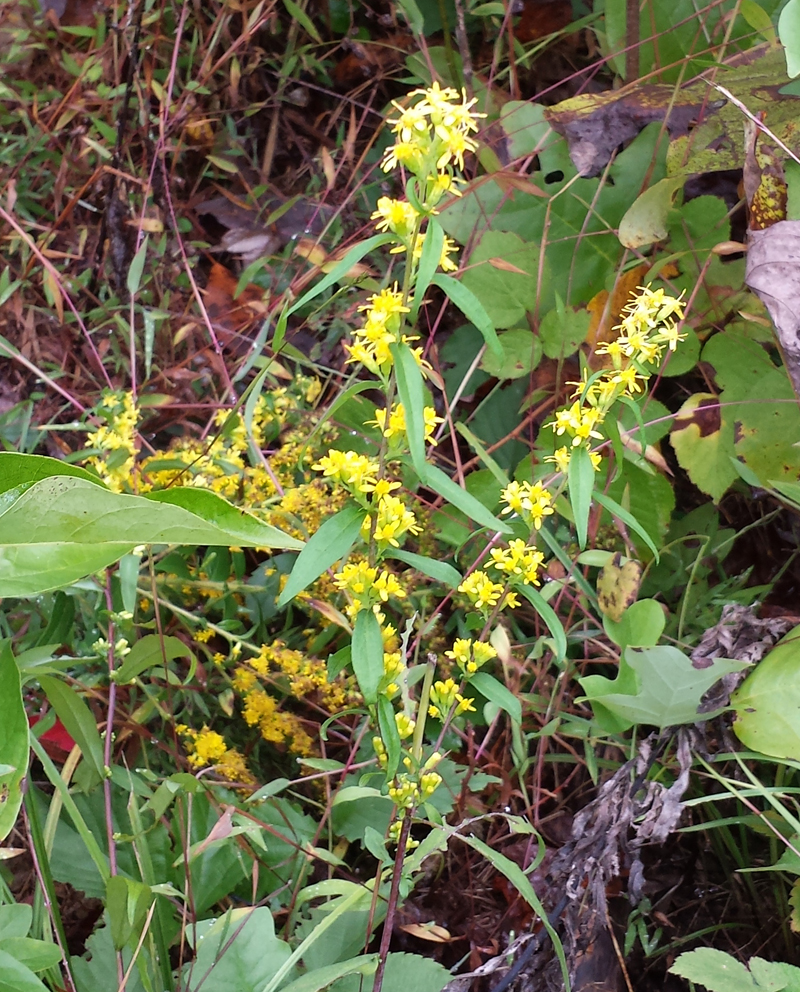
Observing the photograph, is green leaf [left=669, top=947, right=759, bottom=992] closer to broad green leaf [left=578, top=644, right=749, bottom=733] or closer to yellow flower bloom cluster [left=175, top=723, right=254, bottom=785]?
broad green leaf [left=578, top=644, right=749, bottom=733]

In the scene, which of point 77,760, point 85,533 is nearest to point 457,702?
point 85,533

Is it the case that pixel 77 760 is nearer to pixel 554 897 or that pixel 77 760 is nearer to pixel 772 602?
pixel 554 897

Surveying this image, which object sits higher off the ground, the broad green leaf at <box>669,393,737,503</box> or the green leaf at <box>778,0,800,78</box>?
the green leaf at <box>778,0,800,78</box>

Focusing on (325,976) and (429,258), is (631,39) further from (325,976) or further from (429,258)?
(325,976)

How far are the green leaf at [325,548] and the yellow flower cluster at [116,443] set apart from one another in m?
0.42

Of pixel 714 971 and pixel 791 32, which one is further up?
pixel 791 32

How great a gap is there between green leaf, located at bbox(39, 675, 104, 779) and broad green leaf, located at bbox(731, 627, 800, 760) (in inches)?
26.0

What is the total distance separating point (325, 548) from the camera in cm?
58

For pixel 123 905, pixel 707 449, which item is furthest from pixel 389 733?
pixel 707 449

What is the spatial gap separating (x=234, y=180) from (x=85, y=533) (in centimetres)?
135

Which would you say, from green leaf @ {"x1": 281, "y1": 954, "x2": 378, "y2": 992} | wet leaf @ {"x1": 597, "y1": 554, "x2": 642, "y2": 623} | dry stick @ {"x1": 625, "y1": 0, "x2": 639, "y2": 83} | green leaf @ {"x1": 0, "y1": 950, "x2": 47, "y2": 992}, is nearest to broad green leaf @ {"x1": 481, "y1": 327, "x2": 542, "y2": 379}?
wet leaf @ {"x1": 597, "y1": 554, "x2": 642, "y2": 623}

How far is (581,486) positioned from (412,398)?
170mm

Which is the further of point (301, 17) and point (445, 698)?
point (301, 17)

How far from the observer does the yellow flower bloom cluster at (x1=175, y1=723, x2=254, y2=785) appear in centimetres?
93
